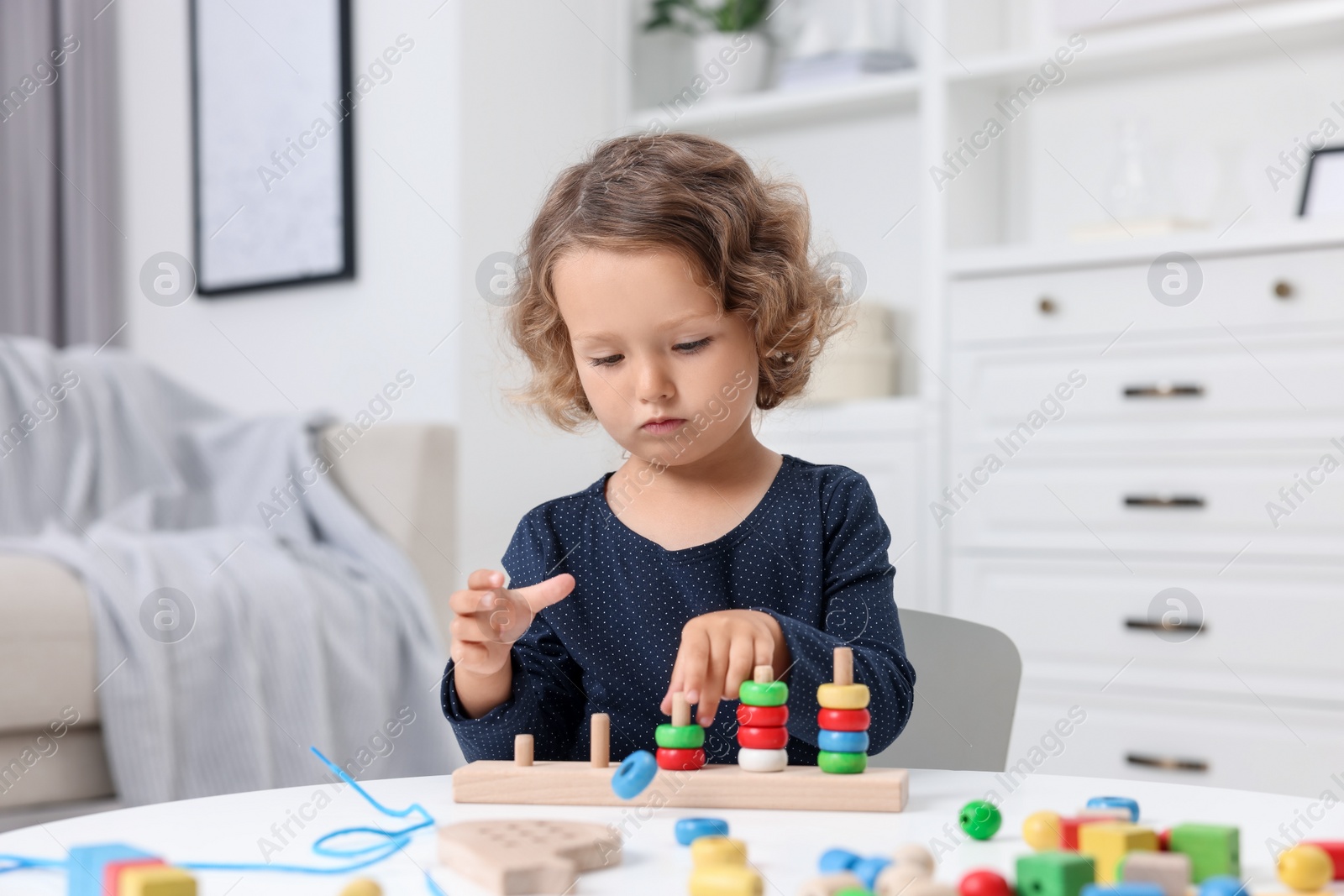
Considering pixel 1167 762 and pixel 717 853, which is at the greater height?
pixel 717 853

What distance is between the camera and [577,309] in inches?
33.8

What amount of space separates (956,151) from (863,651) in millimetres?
1897

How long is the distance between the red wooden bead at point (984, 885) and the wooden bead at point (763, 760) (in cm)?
22

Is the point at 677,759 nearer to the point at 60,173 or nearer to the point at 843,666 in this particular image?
the point at 843,666

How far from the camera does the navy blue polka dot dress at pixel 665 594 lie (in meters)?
0.88

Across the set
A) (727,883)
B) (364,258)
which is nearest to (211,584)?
(364,258)

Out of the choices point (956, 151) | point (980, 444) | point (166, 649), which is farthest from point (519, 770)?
point (956, 151)

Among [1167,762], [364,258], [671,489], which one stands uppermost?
[364,258]

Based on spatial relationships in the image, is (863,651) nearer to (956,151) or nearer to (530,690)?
(530,690)

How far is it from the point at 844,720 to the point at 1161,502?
1.62 meters

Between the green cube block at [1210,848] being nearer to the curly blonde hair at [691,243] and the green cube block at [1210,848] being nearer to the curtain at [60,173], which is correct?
the curly blonde hair at [691,243]

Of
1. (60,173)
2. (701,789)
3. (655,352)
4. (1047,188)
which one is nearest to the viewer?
(701,789)

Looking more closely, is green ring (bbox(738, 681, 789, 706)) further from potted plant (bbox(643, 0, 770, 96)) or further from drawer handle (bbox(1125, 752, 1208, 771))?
potted plant (bbox(643, 0, 770, 96))

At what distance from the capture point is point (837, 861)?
1.69 feet
